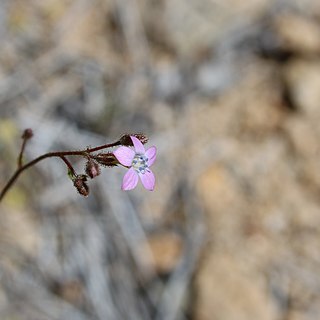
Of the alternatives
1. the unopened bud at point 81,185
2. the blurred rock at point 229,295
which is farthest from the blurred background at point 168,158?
the unopened bud at point 81,185

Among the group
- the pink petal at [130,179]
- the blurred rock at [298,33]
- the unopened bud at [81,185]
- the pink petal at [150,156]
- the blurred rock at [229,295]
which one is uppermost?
the blurred rock at [298,33]

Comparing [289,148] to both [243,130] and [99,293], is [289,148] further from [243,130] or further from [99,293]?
[99,293]

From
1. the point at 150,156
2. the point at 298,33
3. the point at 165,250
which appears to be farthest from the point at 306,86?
the point at 150,156

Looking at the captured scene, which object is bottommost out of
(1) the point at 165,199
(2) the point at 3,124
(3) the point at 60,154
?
(3) the point at 60,154

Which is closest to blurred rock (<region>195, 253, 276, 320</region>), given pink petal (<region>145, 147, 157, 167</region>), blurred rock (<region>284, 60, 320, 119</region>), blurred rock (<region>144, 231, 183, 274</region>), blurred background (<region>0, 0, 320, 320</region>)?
blurred background (<region>0, 0, 320, 320</region>)

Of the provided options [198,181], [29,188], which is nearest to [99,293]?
[29,188]

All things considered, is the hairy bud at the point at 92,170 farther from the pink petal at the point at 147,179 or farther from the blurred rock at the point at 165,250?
the blurred rock at the point at 165,250
